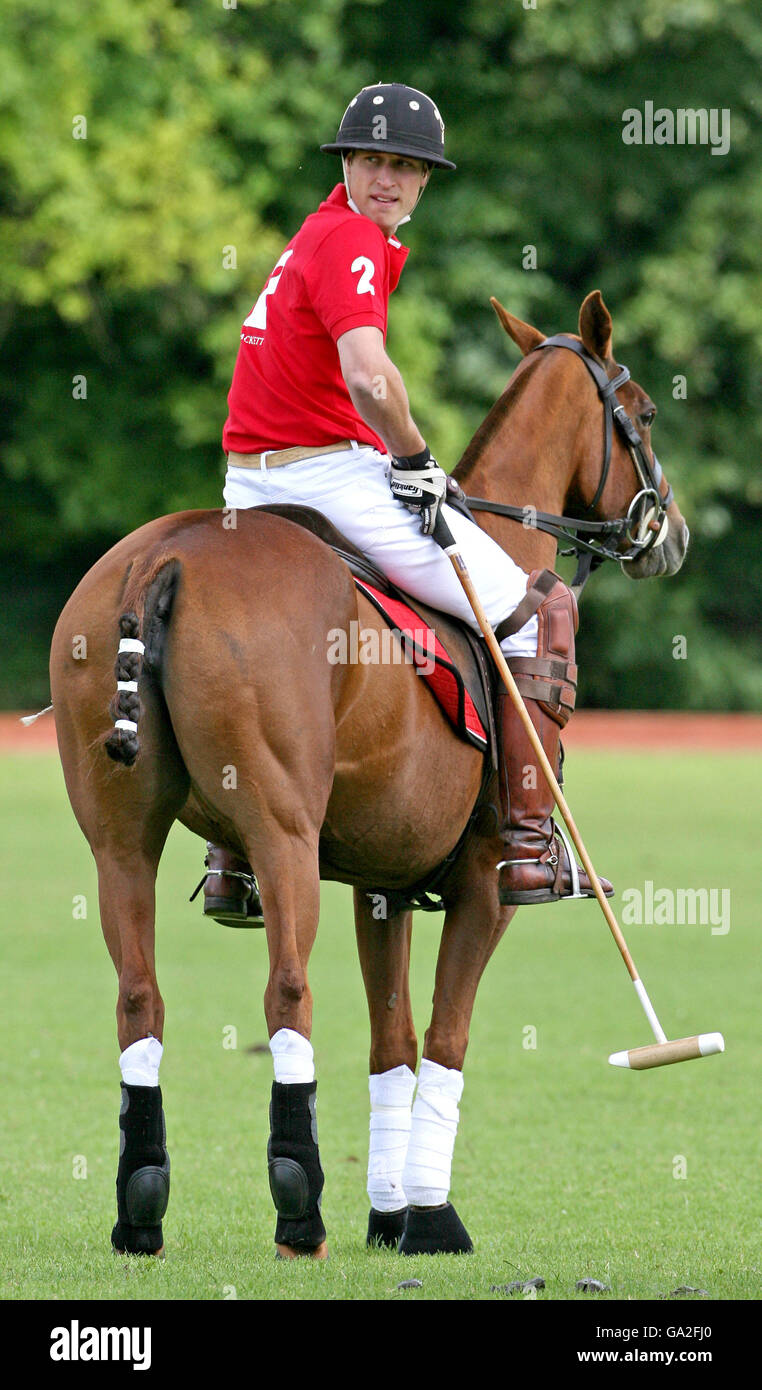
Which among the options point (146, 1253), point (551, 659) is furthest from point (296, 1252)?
point (551, 659)

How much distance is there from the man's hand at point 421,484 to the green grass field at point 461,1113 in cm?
199

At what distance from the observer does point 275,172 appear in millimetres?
26609

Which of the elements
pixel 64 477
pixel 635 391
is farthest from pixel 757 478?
pixel 635 391

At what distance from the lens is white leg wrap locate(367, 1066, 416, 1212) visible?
215 inches

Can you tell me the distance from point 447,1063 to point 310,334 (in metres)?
2.07

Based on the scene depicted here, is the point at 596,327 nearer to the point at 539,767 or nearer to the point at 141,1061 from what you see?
the point at 539,767

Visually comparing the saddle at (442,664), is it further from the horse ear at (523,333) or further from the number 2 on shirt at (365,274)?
the horse ear at (523,333)

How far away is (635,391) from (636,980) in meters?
1.95

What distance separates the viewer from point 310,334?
196 inches

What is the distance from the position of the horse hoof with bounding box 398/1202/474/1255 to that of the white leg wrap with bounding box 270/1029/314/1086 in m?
0.95

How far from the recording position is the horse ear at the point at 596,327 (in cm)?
581

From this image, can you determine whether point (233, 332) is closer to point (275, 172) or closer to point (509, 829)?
point (275, 172)

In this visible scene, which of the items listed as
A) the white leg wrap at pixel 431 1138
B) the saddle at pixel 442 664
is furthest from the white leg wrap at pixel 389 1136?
the saddle at pixel 442 664

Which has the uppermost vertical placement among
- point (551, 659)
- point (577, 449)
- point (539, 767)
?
point (577, 449)
